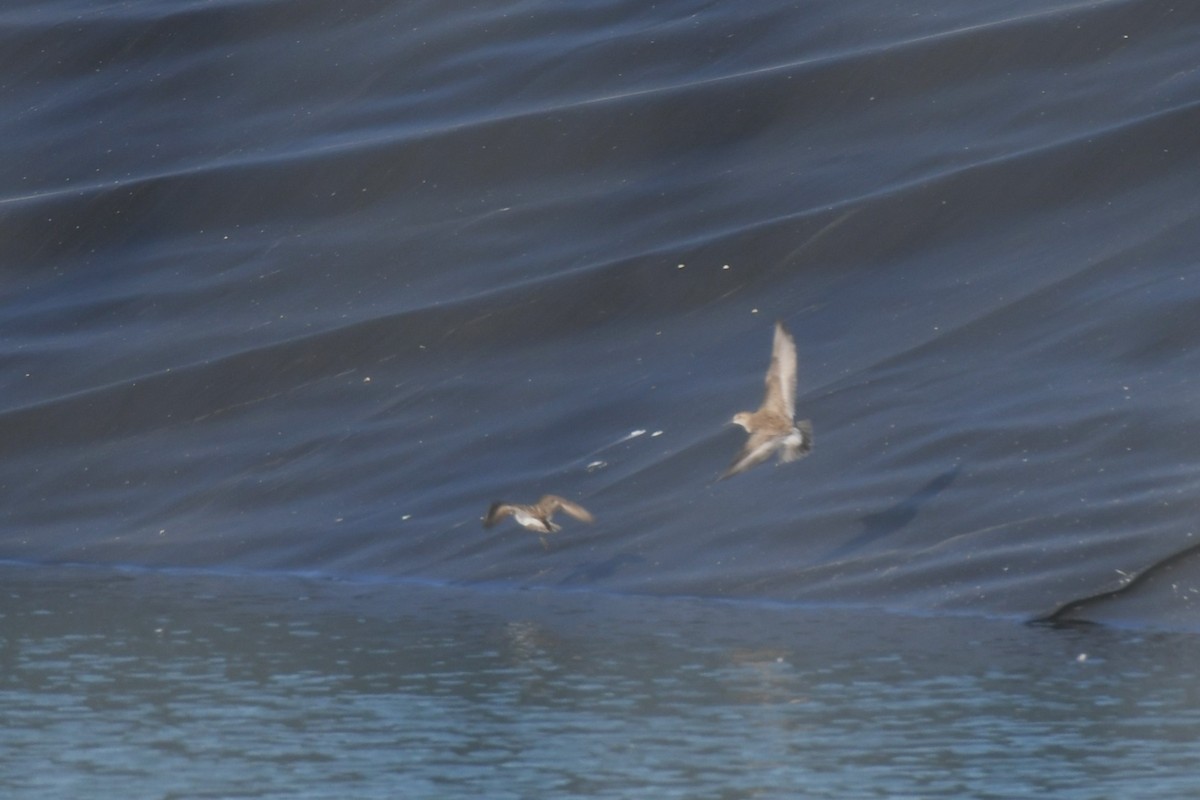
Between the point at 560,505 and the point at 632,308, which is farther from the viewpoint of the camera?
the point at 632,308

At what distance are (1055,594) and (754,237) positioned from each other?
25.1 ft

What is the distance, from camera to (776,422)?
618 inches

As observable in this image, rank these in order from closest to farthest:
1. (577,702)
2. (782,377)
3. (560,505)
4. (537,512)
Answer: (577,702) < (782,377) < (537,512) < (560,505)

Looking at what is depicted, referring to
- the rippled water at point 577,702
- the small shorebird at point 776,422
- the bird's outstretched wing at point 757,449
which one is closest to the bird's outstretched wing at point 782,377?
the small shorebird at point 776,422

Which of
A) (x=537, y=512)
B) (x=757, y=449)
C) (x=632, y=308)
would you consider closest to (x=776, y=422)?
(x=757, y=449)

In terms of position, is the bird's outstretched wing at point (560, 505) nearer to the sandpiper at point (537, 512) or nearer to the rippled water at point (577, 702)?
the sandpiper at point (537, 512)

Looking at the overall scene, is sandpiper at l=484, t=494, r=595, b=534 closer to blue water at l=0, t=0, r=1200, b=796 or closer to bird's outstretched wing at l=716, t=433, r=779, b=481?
blue water at l=0, t=0, r=1200, b=796

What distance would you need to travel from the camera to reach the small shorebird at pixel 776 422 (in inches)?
616

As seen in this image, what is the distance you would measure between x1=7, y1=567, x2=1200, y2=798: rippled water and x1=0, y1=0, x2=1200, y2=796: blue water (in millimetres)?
192

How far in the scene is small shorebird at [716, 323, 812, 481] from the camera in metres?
15.6

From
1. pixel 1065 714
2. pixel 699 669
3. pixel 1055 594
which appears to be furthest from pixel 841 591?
pixel 1065 714

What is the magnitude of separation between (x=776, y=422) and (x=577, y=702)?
3910 mm

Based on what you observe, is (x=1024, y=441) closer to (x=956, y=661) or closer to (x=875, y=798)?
(x=956, y=661)

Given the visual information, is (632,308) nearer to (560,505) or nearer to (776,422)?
(560,505)
